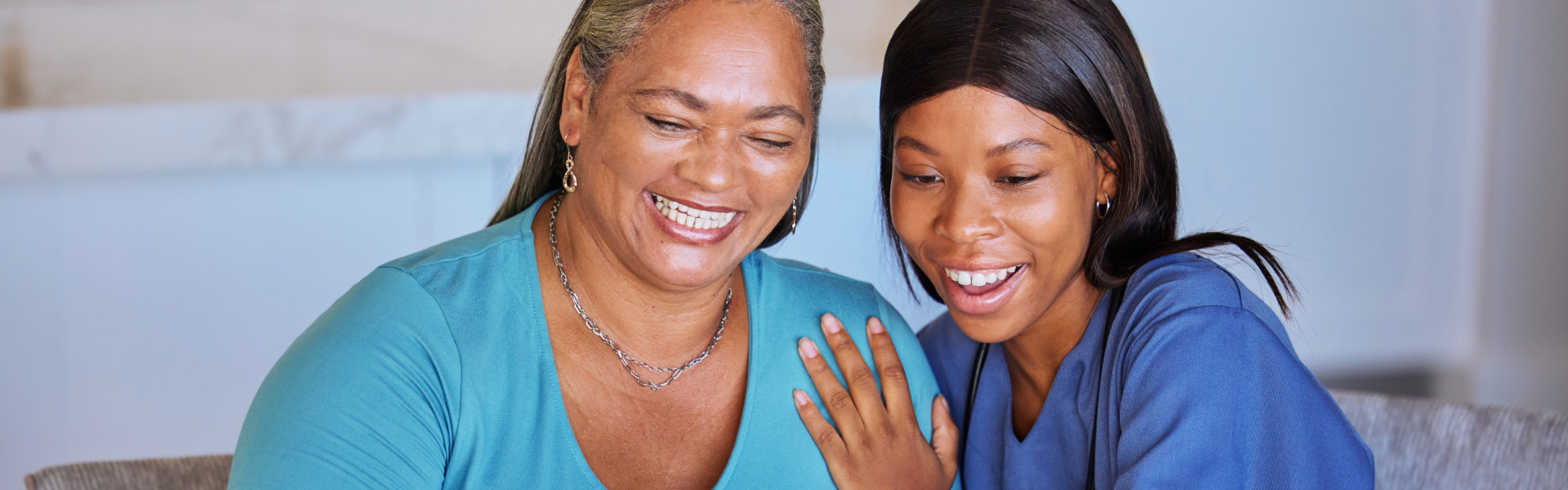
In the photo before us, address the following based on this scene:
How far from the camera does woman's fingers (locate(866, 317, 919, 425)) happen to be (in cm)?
188

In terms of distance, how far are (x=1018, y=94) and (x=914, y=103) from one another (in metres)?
0.16

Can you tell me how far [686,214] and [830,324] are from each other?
0.34m

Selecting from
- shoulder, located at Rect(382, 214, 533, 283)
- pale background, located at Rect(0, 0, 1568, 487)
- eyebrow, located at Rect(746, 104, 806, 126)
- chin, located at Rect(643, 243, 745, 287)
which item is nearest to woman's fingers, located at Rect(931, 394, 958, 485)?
chin, located at Rect(643, 243, 745, 287)

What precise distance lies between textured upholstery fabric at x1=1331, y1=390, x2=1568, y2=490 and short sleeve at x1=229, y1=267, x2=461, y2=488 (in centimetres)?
139

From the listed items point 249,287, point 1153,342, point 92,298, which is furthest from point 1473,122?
point 92,298

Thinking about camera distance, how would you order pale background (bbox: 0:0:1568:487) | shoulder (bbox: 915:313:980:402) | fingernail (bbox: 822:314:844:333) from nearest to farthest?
fingernail (bbox: 822:314:844:333) < shoulder (bbox: 915:313:980:402) < pale background (bbox: 0:0:1568:487)

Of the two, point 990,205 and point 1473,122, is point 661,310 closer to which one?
point 990,205

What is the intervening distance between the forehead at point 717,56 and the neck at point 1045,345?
0.58 m

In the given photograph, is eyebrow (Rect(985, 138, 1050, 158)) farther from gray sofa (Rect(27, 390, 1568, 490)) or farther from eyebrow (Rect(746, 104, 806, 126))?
gray sofa (Rect(27, 390, 1568, 490))

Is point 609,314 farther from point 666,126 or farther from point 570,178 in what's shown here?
point 666,126

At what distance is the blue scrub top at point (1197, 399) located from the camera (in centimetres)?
158

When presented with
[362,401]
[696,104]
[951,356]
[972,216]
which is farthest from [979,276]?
[362,401]

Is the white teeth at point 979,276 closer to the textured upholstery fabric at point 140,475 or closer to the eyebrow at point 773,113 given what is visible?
the eyebrow at point 773,113

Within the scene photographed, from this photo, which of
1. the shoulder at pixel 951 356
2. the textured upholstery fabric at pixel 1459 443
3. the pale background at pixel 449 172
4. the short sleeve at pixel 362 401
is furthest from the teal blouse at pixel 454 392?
the pale background at pixel 449 172
